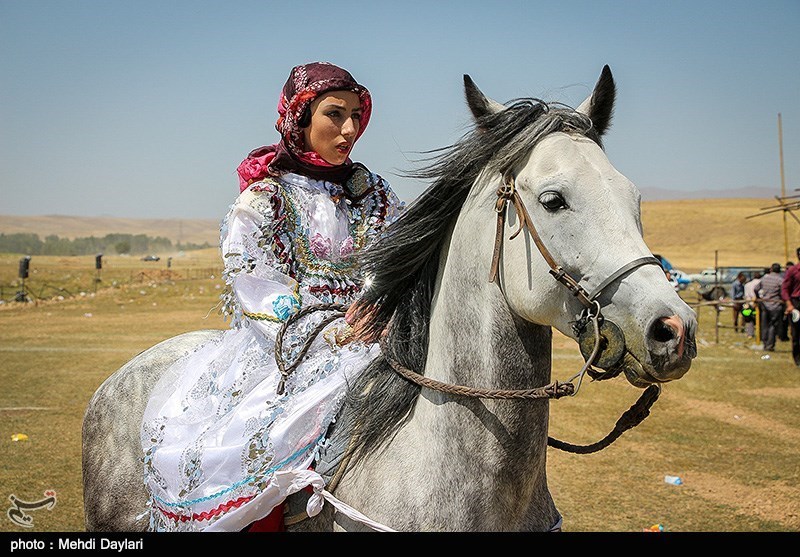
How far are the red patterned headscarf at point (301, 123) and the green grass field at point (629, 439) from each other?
84 cm

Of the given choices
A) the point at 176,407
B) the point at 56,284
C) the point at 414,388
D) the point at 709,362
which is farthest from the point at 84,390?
the point at 56,284

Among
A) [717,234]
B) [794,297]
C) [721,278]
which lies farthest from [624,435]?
[717,234]

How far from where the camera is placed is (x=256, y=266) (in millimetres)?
2967

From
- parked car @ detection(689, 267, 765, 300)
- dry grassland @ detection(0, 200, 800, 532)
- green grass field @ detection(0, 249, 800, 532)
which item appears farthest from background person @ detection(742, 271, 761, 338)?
parked car @ detection(689, 267, 765, 300)

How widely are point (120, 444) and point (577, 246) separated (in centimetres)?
259

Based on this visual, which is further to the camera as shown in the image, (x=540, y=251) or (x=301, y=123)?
(x=301, y=123)

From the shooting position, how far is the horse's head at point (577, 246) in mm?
2021

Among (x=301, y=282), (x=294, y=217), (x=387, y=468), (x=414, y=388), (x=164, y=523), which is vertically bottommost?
(x=164, y=523)

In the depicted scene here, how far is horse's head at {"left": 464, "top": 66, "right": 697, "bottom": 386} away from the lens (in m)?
2.02

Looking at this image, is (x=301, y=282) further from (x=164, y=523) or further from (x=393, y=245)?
(x=164, y=523)

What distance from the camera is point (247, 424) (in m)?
2.73

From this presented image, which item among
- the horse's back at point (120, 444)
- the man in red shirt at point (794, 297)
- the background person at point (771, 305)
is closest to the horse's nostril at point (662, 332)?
the horse's back at point (120, 444)

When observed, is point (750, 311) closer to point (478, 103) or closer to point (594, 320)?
point (478, 103)

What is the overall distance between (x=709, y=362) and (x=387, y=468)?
15149 millimetres
